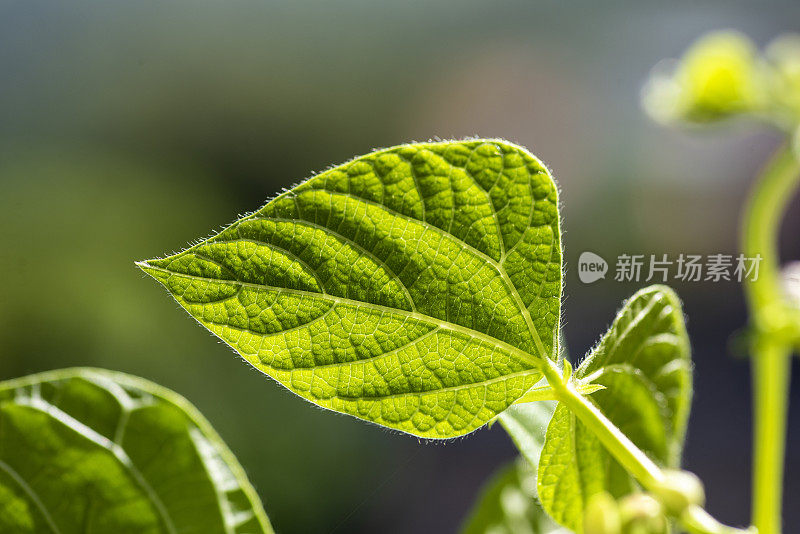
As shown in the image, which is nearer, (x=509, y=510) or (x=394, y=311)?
(x=394, y=311)

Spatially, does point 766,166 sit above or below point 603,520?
above

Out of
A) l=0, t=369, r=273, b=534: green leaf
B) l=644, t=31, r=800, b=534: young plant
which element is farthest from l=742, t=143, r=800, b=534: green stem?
l=0, t=369, r=273, b=534: green leaf

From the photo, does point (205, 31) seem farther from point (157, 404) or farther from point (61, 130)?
point (157, 404)

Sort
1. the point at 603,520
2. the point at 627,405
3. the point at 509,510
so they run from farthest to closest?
the point at 509,510 < the point at 627,405 < the point at 603,520

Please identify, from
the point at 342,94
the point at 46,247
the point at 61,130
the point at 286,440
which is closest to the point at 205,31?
the point at 342,94

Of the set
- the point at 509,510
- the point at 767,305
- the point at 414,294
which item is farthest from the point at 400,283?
the point at 509,510

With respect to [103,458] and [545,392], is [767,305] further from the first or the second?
[103,458]

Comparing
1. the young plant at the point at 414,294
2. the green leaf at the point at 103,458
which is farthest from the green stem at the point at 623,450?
the green leaf at the point at 103,458
